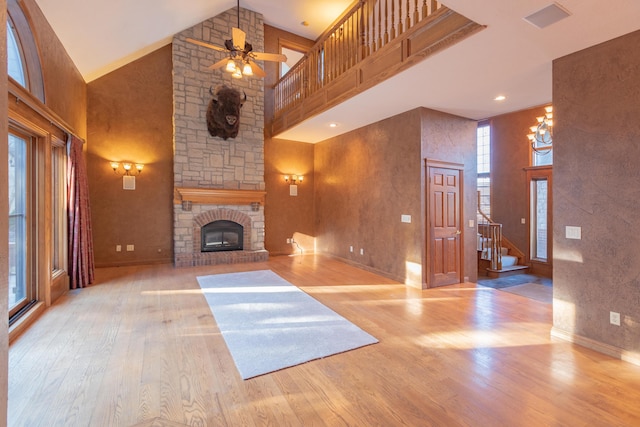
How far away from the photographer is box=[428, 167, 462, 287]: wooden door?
16.4 ft

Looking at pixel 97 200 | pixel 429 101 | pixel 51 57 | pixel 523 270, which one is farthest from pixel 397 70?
pixel 523 270

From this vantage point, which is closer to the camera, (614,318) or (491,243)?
(614,318)

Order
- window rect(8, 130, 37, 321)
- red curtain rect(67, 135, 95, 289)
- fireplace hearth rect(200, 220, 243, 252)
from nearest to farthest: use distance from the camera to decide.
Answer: window rect(8, 130, 37, 321), red curtain rect(67, 135, 95, 289), fireplace hearth rect(200, 220, 243, 252)

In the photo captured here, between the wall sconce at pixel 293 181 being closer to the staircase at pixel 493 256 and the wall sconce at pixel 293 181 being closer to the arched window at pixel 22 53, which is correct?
the staircase at pixel 493 256

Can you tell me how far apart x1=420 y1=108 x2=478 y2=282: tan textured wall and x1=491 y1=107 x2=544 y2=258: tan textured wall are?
163 inches

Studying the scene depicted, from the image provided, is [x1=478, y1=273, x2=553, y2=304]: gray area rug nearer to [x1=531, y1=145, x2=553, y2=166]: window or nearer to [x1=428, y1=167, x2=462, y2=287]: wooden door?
[x1=428, y1=167, x2=462, y2=287]: wooden door

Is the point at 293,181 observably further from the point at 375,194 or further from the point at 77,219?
the point at 77,219

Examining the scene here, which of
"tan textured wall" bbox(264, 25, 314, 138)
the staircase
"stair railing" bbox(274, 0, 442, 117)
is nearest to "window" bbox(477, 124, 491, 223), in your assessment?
the staircase

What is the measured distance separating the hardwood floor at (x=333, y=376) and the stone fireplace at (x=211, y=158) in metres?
2.96

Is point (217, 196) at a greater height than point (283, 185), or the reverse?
point (283, 185)

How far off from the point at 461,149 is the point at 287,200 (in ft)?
14.5

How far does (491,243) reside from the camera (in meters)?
7.50

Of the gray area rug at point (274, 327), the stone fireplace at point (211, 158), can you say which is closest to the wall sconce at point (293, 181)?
the stone fireplace at point (211, 158)

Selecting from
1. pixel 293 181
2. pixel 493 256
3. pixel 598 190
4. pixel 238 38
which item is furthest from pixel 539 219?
pixel 238 38
